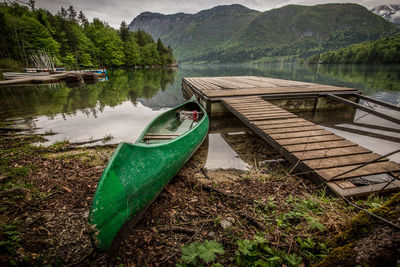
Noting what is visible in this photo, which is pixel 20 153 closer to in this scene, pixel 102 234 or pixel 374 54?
pixel 102 234

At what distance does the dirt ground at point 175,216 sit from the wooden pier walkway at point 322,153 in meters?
0.29

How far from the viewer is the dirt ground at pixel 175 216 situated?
2057 mm

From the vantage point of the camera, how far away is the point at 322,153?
3.74 metres

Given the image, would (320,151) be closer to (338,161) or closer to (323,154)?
(323,154)

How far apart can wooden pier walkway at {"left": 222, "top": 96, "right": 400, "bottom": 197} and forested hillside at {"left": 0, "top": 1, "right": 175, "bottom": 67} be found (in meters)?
37.9

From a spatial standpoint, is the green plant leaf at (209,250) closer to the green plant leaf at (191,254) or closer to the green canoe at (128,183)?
the green plant leaf at (191,254)

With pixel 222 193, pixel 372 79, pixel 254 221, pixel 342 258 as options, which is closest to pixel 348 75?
pixel 372 79

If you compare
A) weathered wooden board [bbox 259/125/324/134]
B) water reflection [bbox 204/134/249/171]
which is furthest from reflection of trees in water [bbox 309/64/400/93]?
water reflection [bbox 204/134/249/171]

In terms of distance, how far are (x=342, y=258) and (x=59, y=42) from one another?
2273 inches

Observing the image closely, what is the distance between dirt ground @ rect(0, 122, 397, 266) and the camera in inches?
81.0

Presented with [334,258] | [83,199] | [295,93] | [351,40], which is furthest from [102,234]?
[351,40]

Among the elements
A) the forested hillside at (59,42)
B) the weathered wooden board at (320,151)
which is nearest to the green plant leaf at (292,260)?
the weathered wooden board at (320,151)

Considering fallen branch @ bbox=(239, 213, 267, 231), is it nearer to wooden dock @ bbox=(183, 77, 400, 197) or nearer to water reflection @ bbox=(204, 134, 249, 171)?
wooden dock @ bbox=(183, 77, 400, 197)

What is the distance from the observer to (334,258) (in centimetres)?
143
